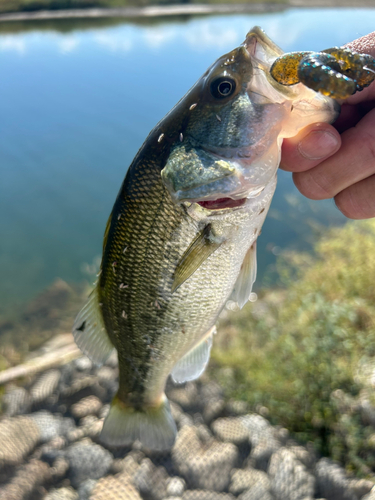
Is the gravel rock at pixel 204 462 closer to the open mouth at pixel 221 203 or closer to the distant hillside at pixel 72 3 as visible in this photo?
the open mouth at pixel 221 203

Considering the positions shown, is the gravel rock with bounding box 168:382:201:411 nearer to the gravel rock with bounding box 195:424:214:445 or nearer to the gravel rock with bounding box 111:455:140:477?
the gravel rock with bounding box 195:424:214:445

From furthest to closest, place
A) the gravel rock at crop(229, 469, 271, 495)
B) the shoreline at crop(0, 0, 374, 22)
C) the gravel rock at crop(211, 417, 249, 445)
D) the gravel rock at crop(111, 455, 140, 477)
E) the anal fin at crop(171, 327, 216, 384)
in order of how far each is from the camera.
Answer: the shoreline at crop(0, 0, 374, 22) → the gravel rock at crop(211, 417, 249, 445) → the gravel rock at crop(111, 455, 140, 477) → the gravel rock at crop(229, 469, 271, 495) → the anal fin at crop(171, 327, 216, 384)

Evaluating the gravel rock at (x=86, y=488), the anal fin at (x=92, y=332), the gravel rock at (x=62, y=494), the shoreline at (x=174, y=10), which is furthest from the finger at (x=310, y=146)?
the shoreline at (x=174, y=10)

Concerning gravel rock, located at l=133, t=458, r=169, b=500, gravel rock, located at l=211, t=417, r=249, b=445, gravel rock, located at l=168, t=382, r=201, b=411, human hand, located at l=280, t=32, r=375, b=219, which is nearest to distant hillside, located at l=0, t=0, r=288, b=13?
gravel rock, located at l=168, t=382, r=201, b=411

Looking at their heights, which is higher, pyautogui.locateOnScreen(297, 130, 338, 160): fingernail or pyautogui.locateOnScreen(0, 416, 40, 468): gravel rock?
pyautogui.locateOnScreen(297, 130, 338, 160): fingernail

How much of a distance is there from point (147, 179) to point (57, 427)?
322 cm

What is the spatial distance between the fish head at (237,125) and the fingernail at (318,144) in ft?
0.20

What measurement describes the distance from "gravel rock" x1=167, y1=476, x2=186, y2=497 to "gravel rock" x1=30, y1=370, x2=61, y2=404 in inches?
62.8

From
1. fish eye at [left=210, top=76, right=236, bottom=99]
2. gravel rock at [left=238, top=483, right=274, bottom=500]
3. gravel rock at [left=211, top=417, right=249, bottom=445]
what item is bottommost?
gravel rock at [left=211, top=417, right=249, bottom=445]

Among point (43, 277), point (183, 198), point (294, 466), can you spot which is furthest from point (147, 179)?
point (43, 277)

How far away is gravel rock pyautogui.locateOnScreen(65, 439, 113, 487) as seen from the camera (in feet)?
10.7

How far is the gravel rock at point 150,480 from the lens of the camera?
3148 mm

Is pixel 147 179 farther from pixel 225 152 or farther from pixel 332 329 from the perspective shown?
pixel 332 329

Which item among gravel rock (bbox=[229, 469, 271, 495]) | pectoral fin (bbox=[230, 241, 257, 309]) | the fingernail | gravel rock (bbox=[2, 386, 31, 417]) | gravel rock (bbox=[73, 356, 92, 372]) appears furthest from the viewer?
gravel rock (bbox=[73, 356, 92, 372])
